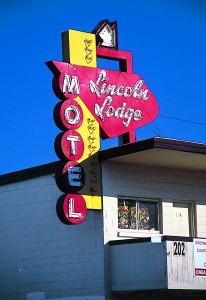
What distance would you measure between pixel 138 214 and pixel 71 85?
4.76 metres

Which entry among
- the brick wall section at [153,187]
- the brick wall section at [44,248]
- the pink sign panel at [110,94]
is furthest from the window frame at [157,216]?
the pink sign panel at [110,94]

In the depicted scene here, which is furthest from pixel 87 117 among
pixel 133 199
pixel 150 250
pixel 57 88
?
pixel 150 250

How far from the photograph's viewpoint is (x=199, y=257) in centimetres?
2439

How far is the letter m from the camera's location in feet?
81.6

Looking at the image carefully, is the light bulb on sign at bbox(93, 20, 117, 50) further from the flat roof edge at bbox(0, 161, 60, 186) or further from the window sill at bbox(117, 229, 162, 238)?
the window sill at bbox(117, 229, 162, 238)

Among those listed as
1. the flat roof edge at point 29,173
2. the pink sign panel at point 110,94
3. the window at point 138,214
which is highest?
the pink sign panel at point 110,94

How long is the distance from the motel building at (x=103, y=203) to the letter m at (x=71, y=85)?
36 mm

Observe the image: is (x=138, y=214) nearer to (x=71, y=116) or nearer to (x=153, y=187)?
(x=153, y=187)

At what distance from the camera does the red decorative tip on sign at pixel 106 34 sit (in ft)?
90.5

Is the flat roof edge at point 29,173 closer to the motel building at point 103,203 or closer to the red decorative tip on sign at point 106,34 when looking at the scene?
→ the motel building at point 103,203

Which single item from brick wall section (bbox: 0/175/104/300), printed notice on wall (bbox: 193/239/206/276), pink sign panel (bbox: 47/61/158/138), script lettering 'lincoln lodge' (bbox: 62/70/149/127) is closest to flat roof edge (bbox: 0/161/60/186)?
brick wall section (bbox: 0/175/104/300)

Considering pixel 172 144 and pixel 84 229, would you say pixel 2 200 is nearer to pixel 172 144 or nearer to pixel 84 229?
pixel 84 229

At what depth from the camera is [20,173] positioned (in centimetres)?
2797

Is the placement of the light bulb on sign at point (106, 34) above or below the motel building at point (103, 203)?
above
